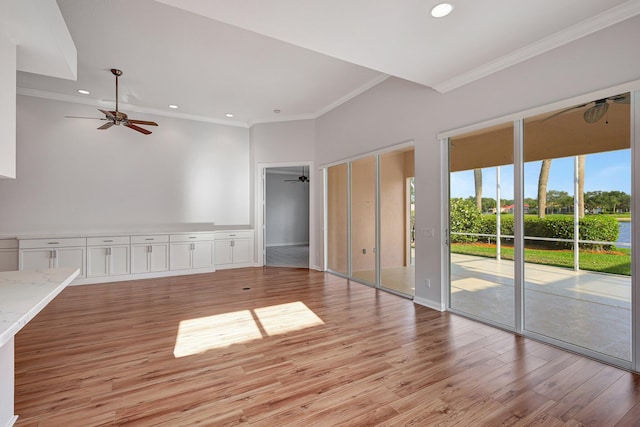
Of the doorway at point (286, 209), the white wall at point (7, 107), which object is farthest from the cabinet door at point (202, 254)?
the doorway at point (286, 209)

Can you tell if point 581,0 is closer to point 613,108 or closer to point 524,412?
point 613,108

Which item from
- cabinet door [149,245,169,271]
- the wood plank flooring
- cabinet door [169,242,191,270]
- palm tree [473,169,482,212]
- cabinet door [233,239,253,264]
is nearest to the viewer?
the wood plank flooring

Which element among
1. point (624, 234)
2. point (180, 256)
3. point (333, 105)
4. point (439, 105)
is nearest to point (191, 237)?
point (180, 256)

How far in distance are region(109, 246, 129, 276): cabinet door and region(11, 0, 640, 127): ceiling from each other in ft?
9.50

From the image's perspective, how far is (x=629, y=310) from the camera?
8.61ft

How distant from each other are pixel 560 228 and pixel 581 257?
12.3 inches

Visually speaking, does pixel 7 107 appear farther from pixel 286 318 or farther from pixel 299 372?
pixel 286 318

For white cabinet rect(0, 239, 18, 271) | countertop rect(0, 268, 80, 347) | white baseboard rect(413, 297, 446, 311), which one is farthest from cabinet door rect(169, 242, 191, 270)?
white baseboard rect(413, 297, 446, 311)

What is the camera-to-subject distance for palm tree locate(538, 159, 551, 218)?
304 centimetres

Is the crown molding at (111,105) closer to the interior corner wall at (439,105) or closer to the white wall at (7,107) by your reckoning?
the interior corner wall at (439,105)

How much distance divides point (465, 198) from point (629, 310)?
5.88 feet

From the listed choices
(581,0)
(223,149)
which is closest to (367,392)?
(581,0)

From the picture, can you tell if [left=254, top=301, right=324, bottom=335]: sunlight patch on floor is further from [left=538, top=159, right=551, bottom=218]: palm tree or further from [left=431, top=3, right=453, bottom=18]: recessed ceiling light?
[left=431, top=3, right=453, bottom=18]: recessed ceiling light

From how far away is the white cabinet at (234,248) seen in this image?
6809 millimetres
